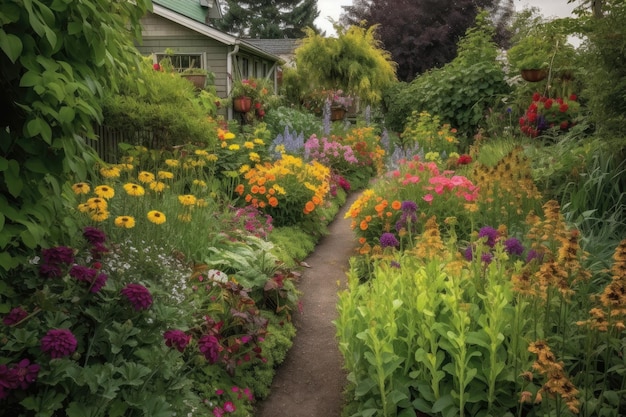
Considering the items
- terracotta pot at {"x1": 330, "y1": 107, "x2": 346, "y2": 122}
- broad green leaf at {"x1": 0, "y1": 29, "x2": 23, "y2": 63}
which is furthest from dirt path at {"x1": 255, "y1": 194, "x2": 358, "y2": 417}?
terracotta pot at {"x1": 330, "y1": 107, "x2": 346, "y2": 122}

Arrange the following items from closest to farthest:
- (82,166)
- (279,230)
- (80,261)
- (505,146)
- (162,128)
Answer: (82,166) < (80,261) < (162,128) < (279,230) < (505,146)

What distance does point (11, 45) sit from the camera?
199 cm

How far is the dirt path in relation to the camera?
356 cm

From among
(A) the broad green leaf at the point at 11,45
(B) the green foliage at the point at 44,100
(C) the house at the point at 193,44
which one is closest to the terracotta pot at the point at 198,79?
(C) the house at the point at 193,44

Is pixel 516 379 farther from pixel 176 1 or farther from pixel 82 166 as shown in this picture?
pixel 176 1

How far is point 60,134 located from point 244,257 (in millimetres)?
2531

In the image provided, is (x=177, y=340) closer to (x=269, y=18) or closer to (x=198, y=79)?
(x=198, y=79)

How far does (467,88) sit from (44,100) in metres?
10.9

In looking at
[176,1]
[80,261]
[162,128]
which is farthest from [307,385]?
[176,1]

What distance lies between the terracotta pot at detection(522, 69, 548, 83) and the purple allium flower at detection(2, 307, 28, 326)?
879 cm

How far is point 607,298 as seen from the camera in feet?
6.82

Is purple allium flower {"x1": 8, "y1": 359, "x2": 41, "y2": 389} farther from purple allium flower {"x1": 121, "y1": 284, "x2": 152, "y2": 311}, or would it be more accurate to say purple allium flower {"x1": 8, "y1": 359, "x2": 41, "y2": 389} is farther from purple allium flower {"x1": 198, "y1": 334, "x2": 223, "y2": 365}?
purple allium flower {"x1": 198, "y1": 334, "x2": 223, "y2": 365}

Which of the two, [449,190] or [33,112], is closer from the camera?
[33,112]

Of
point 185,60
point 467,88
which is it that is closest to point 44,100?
point 467,88
